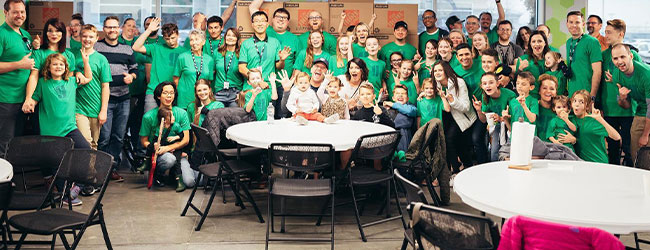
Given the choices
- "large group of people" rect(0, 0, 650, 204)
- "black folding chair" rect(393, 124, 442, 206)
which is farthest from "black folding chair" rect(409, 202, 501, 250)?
"large group of people" rect(0, 0, 650, 204)

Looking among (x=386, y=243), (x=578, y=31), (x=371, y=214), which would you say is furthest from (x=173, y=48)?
(x=578, y=31)

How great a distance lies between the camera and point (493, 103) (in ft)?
19.4

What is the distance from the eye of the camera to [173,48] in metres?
6.73

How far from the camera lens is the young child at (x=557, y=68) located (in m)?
6.15

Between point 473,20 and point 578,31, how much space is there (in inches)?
65.8

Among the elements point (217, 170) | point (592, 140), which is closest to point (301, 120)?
point (217, 170)

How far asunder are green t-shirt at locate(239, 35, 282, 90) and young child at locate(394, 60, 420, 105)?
1286 millimetres

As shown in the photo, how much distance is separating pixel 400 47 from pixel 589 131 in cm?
241

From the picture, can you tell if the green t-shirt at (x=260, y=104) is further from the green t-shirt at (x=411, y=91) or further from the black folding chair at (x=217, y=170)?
the green t-shirt at (x=411, y=91)

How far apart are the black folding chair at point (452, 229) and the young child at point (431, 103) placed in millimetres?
3265

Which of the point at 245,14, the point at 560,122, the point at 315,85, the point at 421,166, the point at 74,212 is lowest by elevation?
the point at 74,212

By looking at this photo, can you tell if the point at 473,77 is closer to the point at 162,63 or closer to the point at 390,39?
the point at 390,39

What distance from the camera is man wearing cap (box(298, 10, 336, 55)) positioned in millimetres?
6934

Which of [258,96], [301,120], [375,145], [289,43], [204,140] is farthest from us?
Answer: [289,43]
